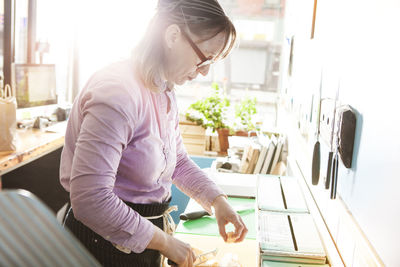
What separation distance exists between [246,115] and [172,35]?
2.51 meters

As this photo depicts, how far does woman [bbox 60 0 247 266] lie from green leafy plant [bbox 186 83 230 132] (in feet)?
7.34

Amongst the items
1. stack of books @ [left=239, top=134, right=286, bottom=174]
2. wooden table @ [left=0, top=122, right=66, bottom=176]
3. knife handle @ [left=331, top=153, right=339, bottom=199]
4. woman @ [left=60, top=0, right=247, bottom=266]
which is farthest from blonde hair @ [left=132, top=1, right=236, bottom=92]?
wooden table @ [left=0, top=122, right=66, bottom=176]

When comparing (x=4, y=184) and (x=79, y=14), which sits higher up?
(x=79, y=14)

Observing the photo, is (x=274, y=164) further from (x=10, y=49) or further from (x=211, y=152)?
(x=10, y=49)

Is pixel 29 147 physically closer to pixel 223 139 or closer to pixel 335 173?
pixel 223 139

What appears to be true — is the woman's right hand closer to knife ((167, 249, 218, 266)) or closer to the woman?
the woman

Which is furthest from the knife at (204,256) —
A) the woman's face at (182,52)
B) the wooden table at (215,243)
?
the woman's face at (182,52)

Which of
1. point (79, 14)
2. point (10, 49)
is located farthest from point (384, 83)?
point (79, 14)

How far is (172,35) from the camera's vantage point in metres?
0.94

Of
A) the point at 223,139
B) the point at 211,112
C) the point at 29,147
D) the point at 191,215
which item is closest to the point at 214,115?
the point at 211,112

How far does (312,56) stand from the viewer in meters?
1.90

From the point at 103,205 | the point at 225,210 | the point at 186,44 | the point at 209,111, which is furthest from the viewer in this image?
the point at 209,111

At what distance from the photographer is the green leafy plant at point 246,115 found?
10.8ft

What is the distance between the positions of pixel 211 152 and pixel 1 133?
5.23 ft
